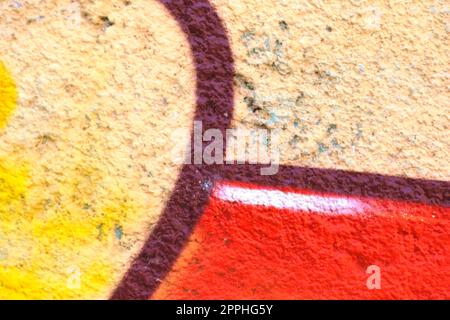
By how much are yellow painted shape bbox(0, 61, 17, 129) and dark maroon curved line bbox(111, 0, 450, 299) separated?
10.5 inches

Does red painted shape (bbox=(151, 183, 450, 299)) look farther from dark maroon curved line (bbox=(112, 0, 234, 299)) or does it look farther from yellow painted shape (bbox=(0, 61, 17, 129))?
yellow painted shape (bbox=(0, 61, 17, 129))

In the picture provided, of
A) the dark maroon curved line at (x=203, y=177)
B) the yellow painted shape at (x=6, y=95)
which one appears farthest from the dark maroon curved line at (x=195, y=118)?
the yellow painted shape at (x=6, y=95)

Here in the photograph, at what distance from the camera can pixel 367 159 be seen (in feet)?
3.10

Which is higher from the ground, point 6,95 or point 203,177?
point 6,95

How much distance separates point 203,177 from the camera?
92 cm

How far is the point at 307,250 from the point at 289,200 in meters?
0.09

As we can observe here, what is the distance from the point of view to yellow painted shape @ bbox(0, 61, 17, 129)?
0.85 meters

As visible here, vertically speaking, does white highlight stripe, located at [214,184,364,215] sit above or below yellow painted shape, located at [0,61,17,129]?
below

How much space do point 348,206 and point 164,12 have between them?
441 millimetres

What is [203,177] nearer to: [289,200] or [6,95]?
[289,200]

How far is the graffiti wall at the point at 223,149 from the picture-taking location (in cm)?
87

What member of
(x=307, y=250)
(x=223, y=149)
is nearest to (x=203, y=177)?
(x=223, y=149)

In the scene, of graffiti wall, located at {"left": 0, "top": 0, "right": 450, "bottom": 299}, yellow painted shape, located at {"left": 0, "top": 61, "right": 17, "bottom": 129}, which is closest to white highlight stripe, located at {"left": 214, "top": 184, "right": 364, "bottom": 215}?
graffiti wall, located at {"left": 0, "top": 0, "right": 450, "bottom": 299}
